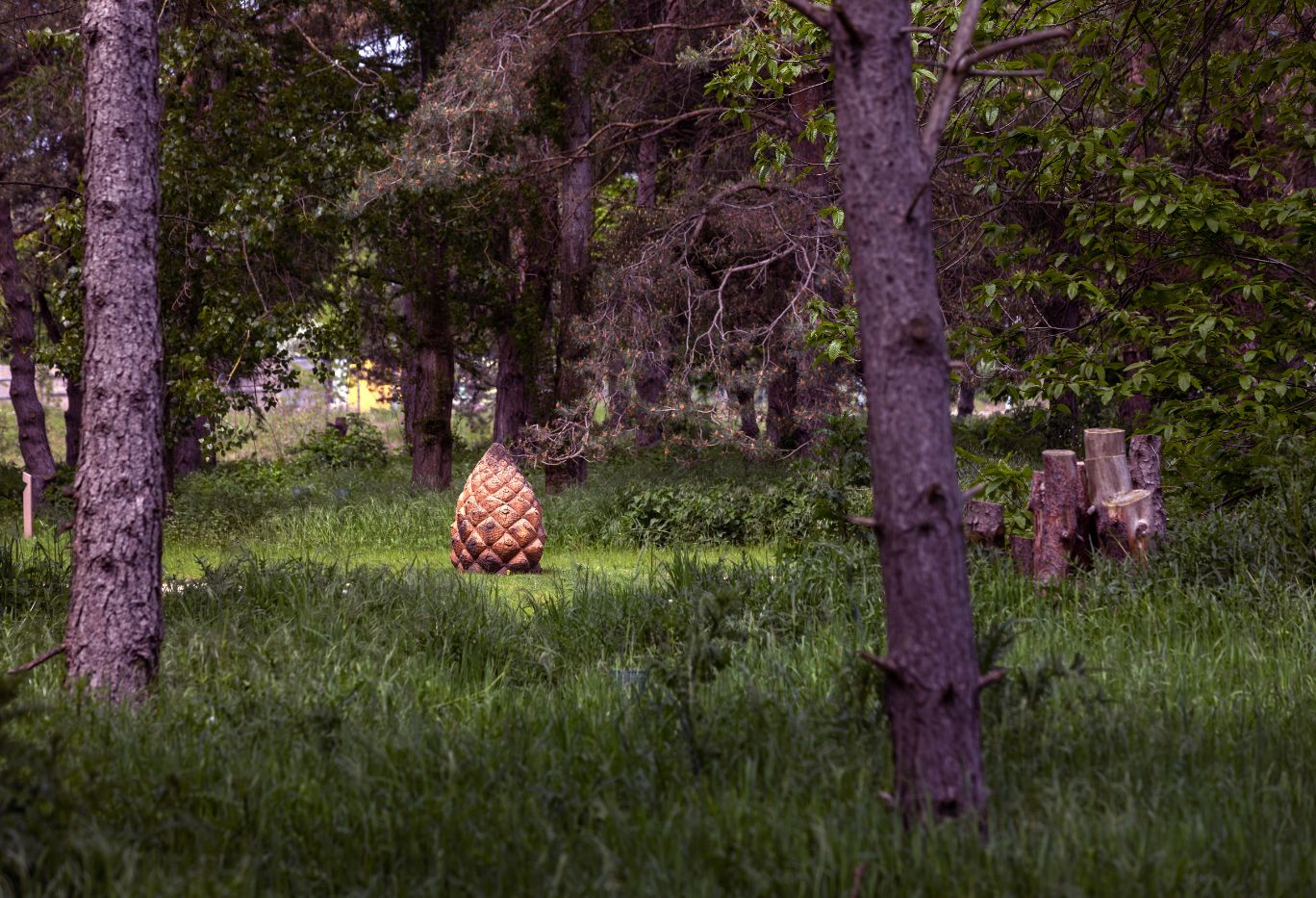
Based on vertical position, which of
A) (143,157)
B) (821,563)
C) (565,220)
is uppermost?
(565,220)

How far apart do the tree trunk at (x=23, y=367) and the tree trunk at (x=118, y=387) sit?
13513mm

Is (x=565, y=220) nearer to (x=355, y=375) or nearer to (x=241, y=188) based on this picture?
(x=241, y=188)

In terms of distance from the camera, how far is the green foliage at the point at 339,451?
1085 inches

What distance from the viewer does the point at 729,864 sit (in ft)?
10.5

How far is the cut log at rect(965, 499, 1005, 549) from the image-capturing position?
310 inches

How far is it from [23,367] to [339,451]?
10173 mm

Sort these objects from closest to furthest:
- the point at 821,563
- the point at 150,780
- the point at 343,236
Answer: the point at 150,780 < the point at 821,563 < the point at 343,236

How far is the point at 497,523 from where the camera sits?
11469 millimetres

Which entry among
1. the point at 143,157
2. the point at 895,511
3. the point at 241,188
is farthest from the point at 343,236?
the point at 895,511

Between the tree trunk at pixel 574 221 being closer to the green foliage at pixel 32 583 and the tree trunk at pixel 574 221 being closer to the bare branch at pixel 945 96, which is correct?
the green foliage at pixel 32 583

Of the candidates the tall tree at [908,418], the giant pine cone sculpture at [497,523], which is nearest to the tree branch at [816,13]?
the tall tree at [908,418]

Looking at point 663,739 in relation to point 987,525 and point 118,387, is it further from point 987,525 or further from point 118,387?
point 987,525

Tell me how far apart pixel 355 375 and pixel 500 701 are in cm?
3284

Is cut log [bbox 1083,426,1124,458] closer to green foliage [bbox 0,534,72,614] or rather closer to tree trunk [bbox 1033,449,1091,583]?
tree trunk [bbox 1033,449,1091,583]
